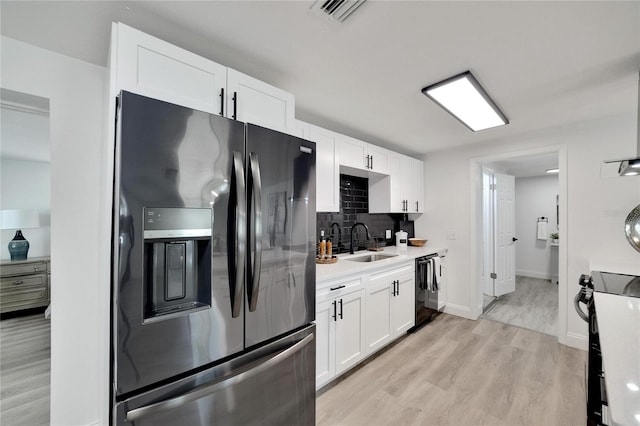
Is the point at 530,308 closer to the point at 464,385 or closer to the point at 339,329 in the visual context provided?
the point at 464,385

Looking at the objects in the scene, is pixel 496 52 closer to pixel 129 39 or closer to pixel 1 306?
pixel 129 39

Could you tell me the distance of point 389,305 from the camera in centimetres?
262

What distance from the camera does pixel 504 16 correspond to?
128 cm

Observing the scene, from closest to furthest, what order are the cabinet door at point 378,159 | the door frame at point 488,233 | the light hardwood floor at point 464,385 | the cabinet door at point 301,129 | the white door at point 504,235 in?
1. the light hardwood floor at point 464,385
2. the cabinet door at point 301,129
3. the cabinet door at point 378,159
4. the door frame at point 488,233
5. the white door at point 504,235

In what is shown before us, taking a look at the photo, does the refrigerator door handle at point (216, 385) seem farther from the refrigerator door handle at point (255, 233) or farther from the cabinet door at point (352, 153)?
the cabinet door at point (352, 153)

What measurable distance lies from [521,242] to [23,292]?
9131 millimetres

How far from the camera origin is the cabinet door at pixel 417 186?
3.74 metres

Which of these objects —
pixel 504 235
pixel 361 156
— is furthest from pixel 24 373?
pixel 504 235

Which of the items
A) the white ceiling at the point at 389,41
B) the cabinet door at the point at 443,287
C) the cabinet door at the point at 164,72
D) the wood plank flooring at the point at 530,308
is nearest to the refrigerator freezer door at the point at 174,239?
the cabinet door at the point at 164,72

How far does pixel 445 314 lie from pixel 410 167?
2.13 meters

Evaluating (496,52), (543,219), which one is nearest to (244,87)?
(496,52)

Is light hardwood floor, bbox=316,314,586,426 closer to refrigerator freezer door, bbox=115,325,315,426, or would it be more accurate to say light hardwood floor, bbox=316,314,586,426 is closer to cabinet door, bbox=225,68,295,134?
refrigerator freezer door, bbox=115,325,315,426

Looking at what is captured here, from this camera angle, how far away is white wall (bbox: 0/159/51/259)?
153 inches

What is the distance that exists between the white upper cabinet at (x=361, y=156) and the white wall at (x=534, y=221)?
4.65 meters
